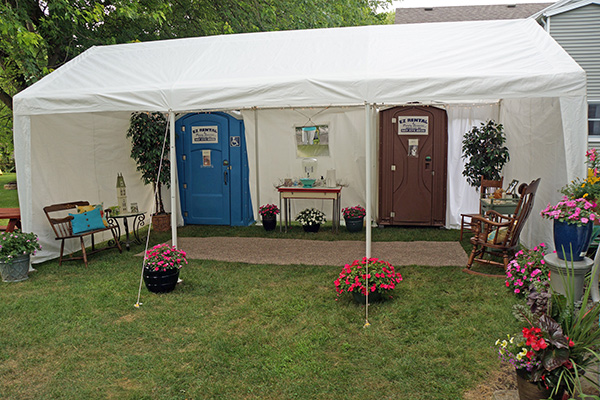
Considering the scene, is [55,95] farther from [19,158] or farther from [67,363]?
[67,363]

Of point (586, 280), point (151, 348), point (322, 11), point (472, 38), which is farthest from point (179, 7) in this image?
point (586, 280)

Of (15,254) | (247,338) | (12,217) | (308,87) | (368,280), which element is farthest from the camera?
(12,217)

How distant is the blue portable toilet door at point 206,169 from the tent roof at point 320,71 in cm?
246

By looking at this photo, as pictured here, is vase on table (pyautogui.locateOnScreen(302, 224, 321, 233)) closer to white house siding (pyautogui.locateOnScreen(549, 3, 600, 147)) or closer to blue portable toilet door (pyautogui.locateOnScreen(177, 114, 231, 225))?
blue portable toilet door (pyautogui.locateOnScreen(177, 114, 231, 225))

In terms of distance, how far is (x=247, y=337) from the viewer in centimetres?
355

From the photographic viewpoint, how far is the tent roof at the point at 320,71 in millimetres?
4043

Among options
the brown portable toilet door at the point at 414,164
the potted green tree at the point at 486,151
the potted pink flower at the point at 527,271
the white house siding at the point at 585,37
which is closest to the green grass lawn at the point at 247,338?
the potted pink flower at the point at 527,271

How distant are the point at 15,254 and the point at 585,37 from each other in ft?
32.7

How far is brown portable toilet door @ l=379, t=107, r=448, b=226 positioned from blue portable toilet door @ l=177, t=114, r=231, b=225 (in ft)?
8.78

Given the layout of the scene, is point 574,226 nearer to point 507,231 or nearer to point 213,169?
point 507,231

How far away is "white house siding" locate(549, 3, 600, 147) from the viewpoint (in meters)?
8.85

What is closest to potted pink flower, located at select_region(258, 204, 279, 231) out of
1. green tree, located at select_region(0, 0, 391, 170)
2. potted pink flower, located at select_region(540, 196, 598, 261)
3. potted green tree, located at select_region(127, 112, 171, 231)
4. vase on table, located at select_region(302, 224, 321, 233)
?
vase on table, located at select_region(302, 224, 321, 233)

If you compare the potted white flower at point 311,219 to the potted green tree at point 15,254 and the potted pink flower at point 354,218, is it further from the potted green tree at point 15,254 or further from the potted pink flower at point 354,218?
the potted green tree at point 15,254

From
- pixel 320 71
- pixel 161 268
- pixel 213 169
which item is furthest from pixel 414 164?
pixel 161 268
